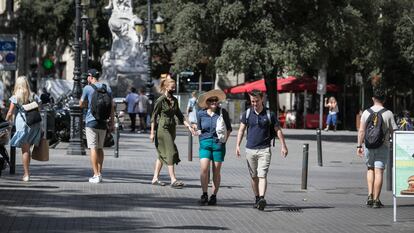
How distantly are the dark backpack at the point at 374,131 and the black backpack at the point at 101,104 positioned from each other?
14.8 feet

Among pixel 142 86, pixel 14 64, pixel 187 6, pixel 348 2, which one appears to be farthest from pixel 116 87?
pixel 14 64

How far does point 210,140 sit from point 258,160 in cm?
90

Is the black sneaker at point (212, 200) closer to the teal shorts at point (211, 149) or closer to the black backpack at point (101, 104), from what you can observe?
the teal shorts at point (211, 149)

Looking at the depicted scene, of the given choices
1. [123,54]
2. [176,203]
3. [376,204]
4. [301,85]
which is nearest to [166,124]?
[176,203]

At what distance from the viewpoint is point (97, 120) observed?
52.0 feet

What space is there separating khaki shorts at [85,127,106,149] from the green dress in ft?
3.07

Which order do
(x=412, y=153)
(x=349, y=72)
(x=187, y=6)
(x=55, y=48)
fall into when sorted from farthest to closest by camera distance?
(x=55, y=48) < (x=349, y=72) < (x=187, y=6) < (x=412, y=153)

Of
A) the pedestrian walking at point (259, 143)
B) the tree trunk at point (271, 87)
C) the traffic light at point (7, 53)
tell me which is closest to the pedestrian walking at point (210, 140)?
the pedestrian walking at point (259, 143)

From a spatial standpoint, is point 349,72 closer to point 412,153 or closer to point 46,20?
point 46,20

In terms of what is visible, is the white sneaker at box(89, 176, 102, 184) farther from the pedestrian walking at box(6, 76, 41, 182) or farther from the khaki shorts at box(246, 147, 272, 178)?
the khaki shorts at box(246, 147, 272, 178)

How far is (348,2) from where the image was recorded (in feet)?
123

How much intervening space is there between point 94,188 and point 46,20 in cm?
5130

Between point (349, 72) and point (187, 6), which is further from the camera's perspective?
point (349, 72)

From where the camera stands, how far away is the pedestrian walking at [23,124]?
15.9 meters
